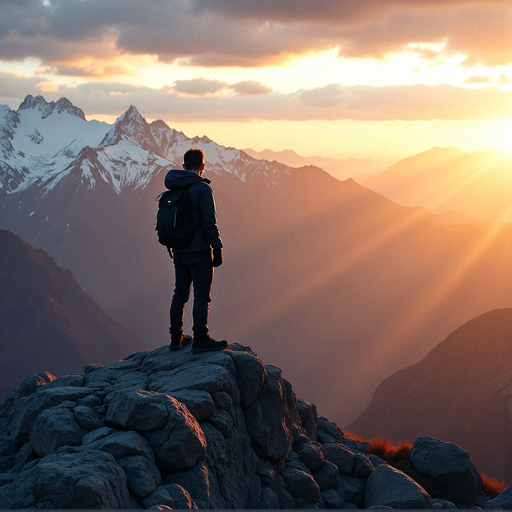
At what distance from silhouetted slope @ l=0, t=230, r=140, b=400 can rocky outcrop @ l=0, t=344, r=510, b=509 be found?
129 meters

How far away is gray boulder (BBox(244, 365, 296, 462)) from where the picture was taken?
Result: 30.2 ft

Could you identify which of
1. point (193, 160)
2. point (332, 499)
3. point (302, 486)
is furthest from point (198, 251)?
point (332, 499)

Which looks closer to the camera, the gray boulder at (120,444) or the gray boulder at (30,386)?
the gray boulder at (120,444)

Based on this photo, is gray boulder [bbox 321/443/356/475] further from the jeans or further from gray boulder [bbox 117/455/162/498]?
gray boulder [bbox 117/455/162/498]

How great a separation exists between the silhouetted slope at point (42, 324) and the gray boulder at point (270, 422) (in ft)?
426

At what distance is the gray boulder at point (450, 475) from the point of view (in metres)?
11.8

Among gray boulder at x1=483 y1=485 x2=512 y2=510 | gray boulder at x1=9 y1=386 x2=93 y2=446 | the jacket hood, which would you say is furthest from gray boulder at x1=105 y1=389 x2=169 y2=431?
gray boulder at x1=483 y1=485 x2=512 y2=510

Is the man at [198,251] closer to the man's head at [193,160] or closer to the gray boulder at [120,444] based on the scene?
the man's head at [193,160]

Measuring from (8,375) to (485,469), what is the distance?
381 feet

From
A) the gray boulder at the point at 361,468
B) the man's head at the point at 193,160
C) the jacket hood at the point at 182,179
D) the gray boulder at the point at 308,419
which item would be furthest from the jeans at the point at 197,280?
the gray boulder at the point at 308,419

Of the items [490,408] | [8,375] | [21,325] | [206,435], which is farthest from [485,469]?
[21,325]

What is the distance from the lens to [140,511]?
17.3 ft

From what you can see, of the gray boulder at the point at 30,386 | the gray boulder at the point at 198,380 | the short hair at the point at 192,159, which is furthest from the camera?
the gray boulder at the point at 30,386

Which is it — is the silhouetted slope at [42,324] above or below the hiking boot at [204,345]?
below
